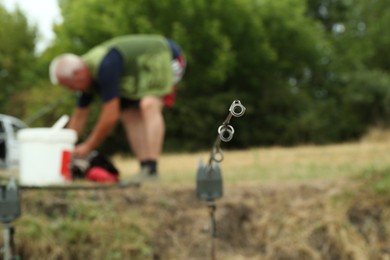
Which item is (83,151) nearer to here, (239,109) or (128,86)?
(128,86)

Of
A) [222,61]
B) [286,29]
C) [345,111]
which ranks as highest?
[286,29]

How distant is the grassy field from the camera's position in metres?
3.99

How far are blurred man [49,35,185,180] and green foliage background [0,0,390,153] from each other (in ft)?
28.1

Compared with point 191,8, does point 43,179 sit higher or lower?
lower

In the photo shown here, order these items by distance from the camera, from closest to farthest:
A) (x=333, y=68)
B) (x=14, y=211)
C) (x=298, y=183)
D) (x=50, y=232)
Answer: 1. (x=14, y=211)
2. (x=50, y=232)
3. (x=298, y=183)
4. (x=333, y=68)

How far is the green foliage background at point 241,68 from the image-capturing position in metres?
15.3

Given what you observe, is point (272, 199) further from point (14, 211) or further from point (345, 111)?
point (345, 111)

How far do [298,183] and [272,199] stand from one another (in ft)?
1.22

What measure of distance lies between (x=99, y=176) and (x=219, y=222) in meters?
1.25

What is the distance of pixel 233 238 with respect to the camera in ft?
14.1

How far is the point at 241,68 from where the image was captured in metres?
17.0

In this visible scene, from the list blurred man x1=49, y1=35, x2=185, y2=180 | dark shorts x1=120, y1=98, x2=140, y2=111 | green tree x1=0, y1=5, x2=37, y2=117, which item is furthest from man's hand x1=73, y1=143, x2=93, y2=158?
green tree x1=0, y1=5, x2=37, y2=117

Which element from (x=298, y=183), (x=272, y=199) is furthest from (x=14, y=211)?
(x=298, y=183)

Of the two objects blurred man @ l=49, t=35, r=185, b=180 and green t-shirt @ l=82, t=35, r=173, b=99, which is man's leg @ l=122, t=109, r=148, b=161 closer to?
blurred man @ l=49, t=35, r=185, b=180
